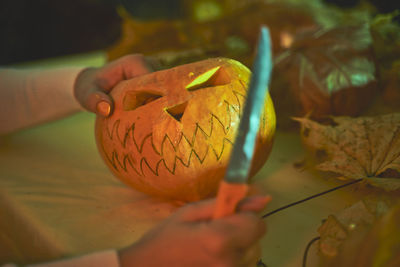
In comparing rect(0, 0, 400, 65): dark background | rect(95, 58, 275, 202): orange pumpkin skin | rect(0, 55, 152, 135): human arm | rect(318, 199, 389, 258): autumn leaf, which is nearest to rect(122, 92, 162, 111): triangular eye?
rect(95, 58, 275, 202): orange pumpkin skin

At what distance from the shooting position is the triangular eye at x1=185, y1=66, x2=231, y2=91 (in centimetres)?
62

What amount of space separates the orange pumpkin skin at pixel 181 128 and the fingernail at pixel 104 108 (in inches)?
0.5

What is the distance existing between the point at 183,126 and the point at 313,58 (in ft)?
1.66

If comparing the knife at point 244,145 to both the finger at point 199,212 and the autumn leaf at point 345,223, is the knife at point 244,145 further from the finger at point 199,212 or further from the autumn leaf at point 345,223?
the autumn leaf at point 345,223

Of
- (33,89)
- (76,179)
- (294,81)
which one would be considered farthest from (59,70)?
(294,81)

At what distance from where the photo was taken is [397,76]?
0.90 meters

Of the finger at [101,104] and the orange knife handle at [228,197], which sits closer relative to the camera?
the orange knife handle at [228,197]

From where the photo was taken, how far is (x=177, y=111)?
0.63m

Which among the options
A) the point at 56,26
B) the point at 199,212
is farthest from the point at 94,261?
the point at 56,26

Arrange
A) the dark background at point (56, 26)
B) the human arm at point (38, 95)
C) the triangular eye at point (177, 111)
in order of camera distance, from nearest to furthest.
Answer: the triangular eye at point (177, 111)
the human arm at point (38, 95)
the dark background at point (56, 26)

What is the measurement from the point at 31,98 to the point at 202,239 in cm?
78

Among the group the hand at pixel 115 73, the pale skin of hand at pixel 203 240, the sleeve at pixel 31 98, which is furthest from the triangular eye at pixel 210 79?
the sleeve at pixel 31 98

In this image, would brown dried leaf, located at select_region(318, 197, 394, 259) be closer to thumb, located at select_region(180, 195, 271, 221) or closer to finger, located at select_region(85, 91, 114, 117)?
thumb, located at select_region(180, 195, 271, 221)

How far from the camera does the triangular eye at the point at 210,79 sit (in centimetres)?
62
